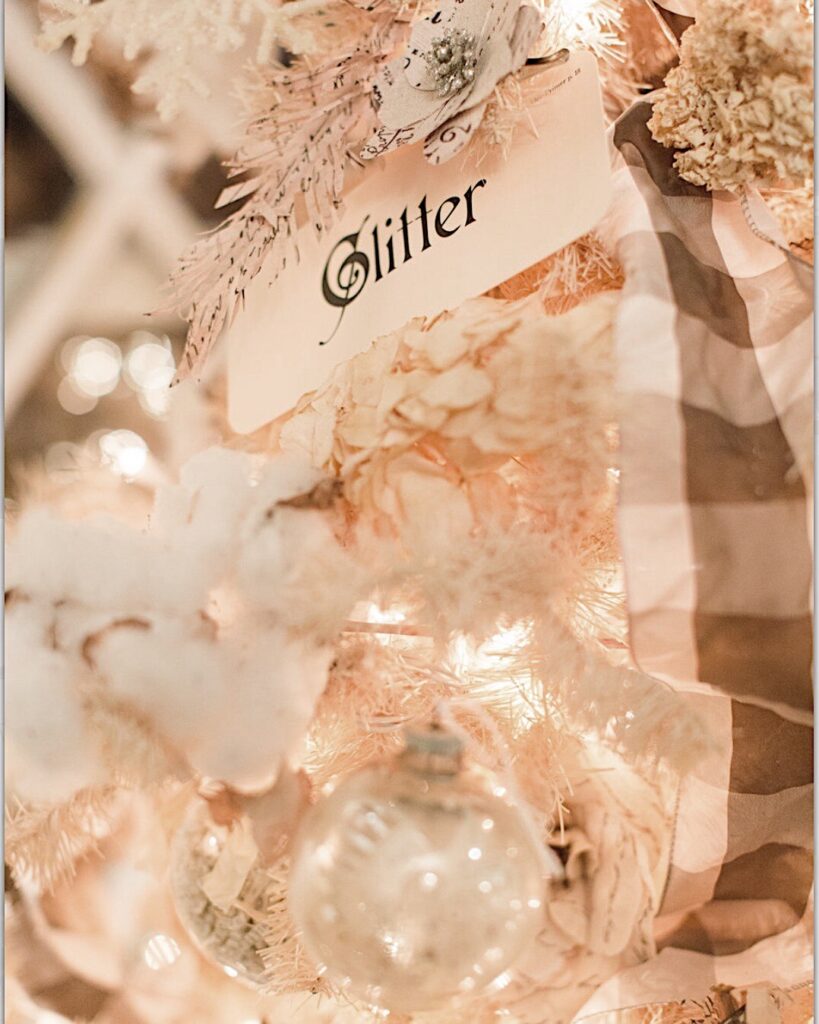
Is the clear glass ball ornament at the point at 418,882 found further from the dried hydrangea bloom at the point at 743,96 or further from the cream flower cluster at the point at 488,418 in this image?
the dried hydrangea bloom at the point at 743,96

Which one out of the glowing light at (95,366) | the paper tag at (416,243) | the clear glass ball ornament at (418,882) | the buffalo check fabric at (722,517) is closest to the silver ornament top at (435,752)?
the clear glass ball ornament at (418,882)

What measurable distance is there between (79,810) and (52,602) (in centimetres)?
14

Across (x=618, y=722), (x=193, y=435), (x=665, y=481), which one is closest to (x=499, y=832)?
(x=618, y=722)

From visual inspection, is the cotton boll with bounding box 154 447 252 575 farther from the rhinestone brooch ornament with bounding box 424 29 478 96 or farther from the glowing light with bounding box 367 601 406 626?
the rhinestone brooch ornament with bounding box 424 29 478 96

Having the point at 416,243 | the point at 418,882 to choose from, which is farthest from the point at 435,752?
the point at 416,243

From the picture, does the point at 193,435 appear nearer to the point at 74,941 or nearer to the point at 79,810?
the point at 79,810

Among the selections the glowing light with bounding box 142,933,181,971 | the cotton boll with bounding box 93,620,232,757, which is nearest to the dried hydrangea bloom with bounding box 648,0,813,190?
the cotton boll with bounding box 93,620,232,757

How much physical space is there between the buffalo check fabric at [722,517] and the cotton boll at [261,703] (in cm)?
18

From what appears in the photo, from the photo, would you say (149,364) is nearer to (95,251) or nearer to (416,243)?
(95,251)

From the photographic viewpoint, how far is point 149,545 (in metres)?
0.46

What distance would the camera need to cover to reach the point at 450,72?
0.46m

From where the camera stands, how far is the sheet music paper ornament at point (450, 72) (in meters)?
0.45

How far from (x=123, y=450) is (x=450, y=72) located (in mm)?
324

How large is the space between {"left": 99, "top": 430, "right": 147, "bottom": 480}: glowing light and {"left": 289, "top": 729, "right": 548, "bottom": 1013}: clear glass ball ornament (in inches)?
10.7
